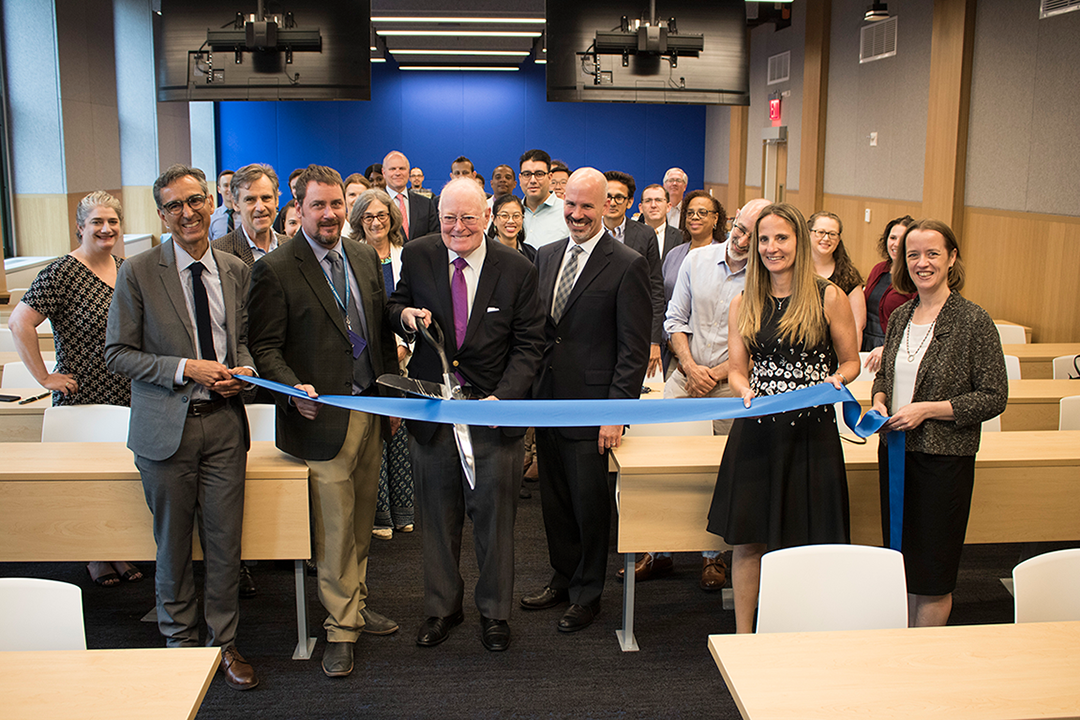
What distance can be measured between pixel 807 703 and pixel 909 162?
8.17 metres

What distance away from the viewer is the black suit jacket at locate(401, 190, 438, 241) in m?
6.45

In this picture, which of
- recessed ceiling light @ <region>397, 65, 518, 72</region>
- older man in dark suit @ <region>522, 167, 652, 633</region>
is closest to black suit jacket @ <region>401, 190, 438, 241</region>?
older man in dark suit @ <region>522, 167, 652, 633</region>

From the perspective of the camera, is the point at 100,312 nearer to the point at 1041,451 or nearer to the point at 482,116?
the point at 1041,451

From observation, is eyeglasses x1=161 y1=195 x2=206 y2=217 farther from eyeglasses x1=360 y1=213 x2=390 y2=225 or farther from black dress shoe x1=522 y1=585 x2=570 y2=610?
black dress shoe x1=522 y1=585 x2=570 y2=610

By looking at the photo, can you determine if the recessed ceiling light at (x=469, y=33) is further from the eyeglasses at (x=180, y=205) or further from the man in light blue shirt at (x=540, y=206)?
the eyeglasses at (x=180, y=205)

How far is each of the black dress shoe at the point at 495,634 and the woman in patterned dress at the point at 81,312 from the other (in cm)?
198

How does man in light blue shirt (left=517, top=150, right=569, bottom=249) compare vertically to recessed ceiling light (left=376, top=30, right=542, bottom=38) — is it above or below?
below

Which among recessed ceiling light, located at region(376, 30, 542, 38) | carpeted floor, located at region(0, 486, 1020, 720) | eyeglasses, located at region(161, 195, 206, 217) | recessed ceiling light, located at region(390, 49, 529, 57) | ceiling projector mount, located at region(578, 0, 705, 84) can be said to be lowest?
carpeted floor, located at region(0, 486, 1020, 720)

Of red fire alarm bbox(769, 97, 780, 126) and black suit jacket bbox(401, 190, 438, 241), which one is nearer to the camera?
black suit jacket bbox(401, 190, 438, 241)

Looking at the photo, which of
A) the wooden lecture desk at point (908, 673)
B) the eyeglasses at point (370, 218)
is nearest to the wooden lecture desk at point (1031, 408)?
the wooden lecture desk at point (908, 673)

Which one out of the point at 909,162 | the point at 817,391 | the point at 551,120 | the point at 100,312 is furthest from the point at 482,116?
the point at 817,391

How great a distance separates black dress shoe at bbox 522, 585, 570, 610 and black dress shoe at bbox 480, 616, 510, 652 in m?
0.34

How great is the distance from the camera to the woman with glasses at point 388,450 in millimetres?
4902

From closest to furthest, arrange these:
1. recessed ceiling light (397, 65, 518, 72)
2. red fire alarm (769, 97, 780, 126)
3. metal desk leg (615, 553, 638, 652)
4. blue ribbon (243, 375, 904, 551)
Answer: blue ribbon (243, 375, 904, 551) → metal desk leg (615, 553, 638, 652) → red fire alarm (769, 97, 780, 126) → recessed ceiling light (397, 65, 518, 72)
